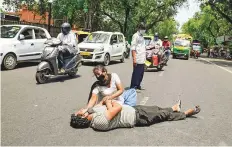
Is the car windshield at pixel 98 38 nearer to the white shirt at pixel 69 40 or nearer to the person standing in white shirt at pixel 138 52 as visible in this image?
the white shirt at pixel 69 40

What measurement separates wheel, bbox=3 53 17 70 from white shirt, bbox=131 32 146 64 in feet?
18.7

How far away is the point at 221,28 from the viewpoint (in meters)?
76.3

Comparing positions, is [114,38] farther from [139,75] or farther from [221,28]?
[221,28]

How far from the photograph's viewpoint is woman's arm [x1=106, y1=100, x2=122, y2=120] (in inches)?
209

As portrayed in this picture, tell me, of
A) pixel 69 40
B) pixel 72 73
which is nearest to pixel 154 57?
pixel 72 73

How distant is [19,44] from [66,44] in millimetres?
3132

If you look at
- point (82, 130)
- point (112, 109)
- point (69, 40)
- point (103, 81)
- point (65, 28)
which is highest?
point (65, 28)

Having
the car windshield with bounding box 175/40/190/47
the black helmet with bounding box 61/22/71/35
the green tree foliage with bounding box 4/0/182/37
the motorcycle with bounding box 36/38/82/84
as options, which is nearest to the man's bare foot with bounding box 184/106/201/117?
the motorcycle with bounding box 36/38/82/84

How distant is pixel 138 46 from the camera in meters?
9.26

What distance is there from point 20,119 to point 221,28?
75.5 meters

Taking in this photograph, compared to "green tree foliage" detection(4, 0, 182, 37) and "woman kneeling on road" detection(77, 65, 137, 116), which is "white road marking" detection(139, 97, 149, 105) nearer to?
"woman kneeling on road" detection(77, 65, 137, 116)

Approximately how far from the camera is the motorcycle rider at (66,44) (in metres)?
10.7

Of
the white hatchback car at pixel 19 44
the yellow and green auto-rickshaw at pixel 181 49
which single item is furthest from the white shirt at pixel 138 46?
the yellow and green auto-rickshaw at pixel 181 49

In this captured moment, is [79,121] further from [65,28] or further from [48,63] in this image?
[65,28]
